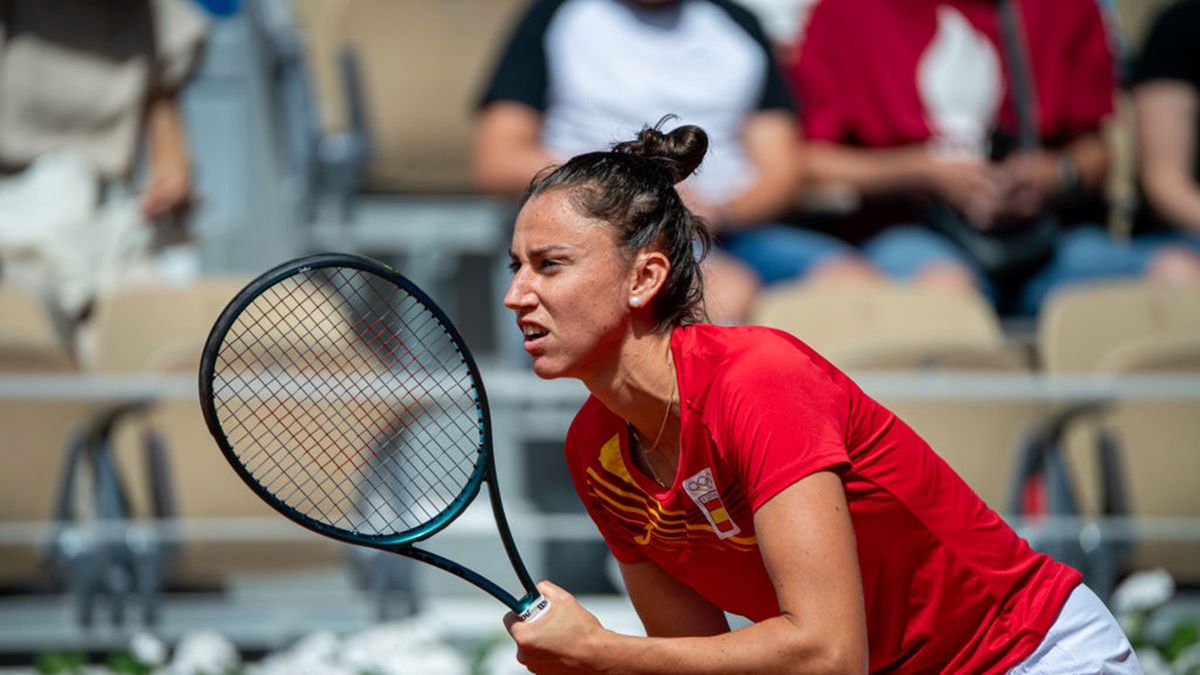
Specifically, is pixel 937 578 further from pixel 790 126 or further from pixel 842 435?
pixel 790 126

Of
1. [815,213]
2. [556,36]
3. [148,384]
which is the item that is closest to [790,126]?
[815,213]

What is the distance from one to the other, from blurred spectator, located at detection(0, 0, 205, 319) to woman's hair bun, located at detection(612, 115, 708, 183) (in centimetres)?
287

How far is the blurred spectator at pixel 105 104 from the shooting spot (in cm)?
477

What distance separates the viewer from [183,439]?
416 cm

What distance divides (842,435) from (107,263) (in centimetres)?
318

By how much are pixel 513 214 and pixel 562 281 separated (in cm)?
253

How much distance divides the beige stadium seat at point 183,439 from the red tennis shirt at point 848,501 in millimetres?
2062

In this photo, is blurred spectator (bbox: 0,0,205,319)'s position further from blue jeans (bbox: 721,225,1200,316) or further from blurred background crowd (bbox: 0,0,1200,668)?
blue jeans (bbox: 721,225,1200,316)

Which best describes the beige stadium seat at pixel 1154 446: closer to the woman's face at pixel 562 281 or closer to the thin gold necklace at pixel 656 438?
the thin gold necklace at pixel 656 438

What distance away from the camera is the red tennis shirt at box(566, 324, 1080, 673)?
200 centimetres

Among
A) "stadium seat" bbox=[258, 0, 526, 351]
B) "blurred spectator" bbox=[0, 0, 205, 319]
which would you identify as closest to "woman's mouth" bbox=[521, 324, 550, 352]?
"blurred spectator" bbox=[0, 0, 205, 319]

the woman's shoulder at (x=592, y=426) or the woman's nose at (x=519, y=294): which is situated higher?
the woman's nose at (x=519, y=294)

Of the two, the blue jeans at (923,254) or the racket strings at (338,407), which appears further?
the blue jeans at (923,254)

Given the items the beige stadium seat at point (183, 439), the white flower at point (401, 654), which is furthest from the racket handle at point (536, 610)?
the beige stadium seat at point (183, 439)
